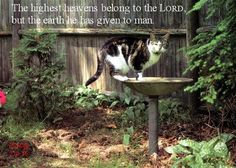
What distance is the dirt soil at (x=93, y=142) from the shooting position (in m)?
6.46

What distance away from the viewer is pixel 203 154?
229 inches

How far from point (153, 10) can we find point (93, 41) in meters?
1.36

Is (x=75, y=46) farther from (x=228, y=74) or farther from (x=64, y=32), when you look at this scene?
(x=228, y=74)

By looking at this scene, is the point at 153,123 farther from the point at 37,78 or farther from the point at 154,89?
the point at 37,78

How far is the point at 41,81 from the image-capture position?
7984mm

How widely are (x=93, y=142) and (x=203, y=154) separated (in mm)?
1965

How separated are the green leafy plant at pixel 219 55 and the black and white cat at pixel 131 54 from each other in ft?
1.43

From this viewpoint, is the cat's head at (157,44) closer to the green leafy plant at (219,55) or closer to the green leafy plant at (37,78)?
the green leafy plant at (219,55)

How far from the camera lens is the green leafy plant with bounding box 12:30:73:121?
7.94 metres

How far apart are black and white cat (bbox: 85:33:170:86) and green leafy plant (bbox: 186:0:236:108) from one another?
44cm

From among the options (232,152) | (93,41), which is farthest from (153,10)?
(232,152)

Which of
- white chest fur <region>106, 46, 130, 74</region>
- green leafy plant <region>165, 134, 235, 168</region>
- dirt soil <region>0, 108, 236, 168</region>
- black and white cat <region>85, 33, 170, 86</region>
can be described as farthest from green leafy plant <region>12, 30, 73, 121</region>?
green leafy plant <region>165, 134, 235, 168</region>

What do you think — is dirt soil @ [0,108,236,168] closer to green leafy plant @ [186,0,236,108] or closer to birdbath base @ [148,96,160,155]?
birdbath base @ [148,96,160,155]

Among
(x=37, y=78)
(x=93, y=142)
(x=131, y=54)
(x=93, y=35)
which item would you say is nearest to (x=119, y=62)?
(x=131, y=54)
